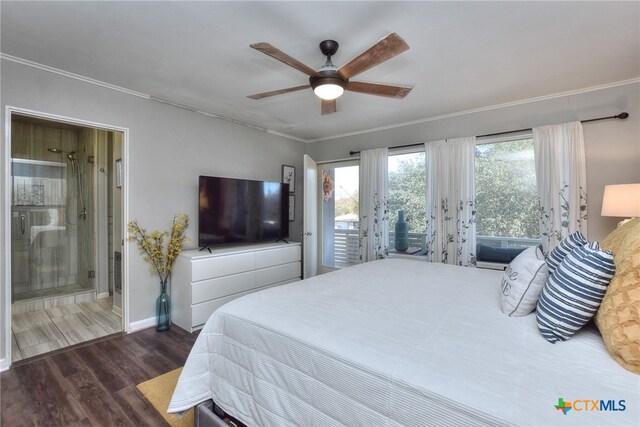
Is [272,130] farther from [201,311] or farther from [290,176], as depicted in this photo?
[201,311]

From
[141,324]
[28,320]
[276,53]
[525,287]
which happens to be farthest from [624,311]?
[28,320]

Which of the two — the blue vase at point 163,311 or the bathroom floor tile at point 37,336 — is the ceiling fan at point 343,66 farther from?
the bathroom floor tile at point 37,336

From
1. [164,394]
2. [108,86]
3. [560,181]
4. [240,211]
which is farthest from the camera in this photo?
[240,211]

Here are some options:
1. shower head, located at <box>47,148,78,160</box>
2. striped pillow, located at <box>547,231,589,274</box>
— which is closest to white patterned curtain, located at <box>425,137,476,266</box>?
striped pillow, located at <box>547,231,589,274</box>

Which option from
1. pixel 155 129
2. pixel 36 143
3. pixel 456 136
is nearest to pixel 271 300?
pixel 155 129

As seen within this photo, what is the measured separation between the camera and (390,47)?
1662mm

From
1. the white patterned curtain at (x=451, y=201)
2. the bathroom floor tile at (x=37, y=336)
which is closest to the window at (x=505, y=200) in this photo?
the white patterned curtain at (x=451, y=201)

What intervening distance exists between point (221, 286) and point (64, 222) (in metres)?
2.75

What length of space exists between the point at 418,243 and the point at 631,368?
3145mm

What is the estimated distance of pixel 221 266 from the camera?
3289 mm

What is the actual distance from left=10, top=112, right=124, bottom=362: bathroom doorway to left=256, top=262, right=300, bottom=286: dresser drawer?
169cm

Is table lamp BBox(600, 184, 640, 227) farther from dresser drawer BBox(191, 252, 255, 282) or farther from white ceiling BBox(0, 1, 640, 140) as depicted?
dresser drawer BBox(191, 252, 255, 282)

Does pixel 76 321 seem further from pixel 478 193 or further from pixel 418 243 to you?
pixel 478 193

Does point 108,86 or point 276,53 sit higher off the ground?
point 108,86
